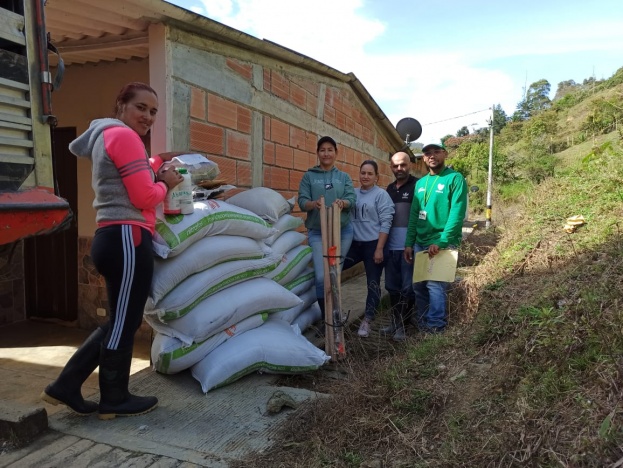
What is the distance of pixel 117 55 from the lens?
151 inches

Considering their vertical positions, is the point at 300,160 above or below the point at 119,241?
above

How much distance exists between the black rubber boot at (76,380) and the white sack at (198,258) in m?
0.38

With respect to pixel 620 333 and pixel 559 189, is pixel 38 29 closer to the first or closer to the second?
pixel 620 333

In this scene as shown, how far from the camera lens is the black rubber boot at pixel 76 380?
7.25ft

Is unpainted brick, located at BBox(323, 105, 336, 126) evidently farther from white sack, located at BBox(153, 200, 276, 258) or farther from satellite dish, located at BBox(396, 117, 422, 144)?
satellite dish, located at BBox(396, 117, 422, 144)

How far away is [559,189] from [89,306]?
5.68 meters

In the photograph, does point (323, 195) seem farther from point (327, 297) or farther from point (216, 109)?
point (216, 109)

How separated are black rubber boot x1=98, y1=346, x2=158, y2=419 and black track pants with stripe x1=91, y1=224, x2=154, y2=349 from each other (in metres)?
0.06

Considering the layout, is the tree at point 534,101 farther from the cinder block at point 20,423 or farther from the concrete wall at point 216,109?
the cinder block at point 20,423

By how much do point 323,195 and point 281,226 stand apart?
1.53 feet

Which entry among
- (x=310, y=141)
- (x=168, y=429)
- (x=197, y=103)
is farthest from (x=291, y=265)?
(x=310, y=141)

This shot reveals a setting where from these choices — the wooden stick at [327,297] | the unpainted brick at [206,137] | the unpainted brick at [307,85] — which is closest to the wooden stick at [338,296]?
the wooden stick at [327,297]

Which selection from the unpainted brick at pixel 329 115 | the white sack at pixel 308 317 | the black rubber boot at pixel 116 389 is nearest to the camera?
the black rubber boot at pixel 116 389

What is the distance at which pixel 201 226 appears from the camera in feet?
8.81
